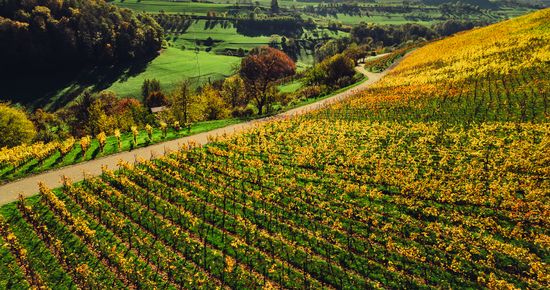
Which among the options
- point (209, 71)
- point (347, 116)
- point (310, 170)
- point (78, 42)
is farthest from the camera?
point (209, 71)

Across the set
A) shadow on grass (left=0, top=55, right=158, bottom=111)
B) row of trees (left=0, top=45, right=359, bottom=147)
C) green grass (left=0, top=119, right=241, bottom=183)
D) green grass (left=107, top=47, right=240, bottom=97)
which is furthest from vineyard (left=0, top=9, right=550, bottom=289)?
shadow on grass (left=0, top=55, right=158, bottom=111)

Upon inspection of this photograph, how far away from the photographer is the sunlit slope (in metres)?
44.0

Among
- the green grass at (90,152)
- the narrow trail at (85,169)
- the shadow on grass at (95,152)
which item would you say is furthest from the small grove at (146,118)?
the narrow trail at (85,169)

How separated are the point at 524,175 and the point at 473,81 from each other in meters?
32.5

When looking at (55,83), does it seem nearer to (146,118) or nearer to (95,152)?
(146,118)

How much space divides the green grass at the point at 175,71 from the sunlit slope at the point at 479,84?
69.6 metres

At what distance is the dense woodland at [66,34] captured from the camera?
389ft

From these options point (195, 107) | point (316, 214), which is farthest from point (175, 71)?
point (316, 214)

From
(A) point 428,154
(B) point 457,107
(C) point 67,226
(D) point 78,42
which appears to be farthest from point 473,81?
(D) point 78,42

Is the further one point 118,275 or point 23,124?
point 23,124

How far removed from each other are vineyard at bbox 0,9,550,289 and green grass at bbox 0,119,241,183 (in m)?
5.38

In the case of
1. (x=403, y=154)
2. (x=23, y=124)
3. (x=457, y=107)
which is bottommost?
(x=23, y=124)

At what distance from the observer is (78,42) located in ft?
424

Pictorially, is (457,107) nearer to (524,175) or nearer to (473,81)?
(473,81)
